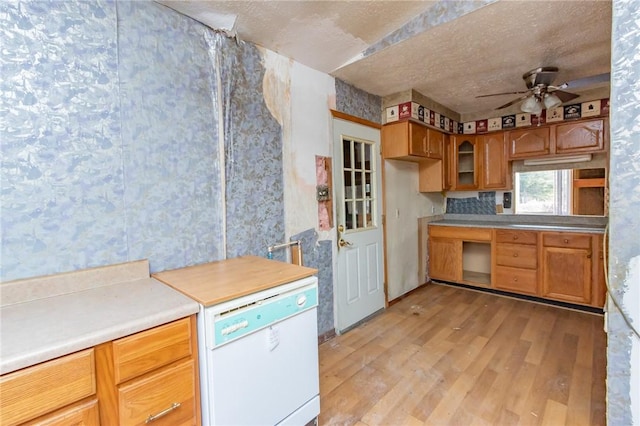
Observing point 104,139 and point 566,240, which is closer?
point 104,139

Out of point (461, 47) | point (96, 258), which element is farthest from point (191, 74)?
point (461, 47)

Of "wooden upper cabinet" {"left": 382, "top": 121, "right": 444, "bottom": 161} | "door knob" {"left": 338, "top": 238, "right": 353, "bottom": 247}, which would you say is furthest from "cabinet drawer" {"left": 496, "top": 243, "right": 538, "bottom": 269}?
"door knob" {"left": 338, "top": 238, "right": 353, "bottom": 247}

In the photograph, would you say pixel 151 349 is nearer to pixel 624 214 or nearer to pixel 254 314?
pixel 254 314

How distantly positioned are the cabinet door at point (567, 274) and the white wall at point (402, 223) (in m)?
1.38

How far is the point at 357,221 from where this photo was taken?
2969 mm

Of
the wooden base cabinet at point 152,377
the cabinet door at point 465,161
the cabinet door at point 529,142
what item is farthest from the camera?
the cabinet door at point 465,161

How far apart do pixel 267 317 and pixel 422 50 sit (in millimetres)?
2168

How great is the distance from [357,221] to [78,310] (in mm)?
2291

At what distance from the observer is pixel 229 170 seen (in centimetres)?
192

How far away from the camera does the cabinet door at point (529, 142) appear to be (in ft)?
11.3

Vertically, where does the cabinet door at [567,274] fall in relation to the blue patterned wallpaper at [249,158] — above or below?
below

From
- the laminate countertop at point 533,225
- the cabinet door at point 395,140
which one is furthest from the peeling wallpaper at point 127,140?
the laminate countertop at point 533,225

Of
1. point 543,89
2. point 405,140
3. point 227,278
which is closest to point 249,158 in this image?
point 227,278

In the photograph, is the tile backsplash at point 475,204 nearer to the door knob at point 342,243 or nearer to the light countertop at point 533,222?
the light countertop at point 533,222
